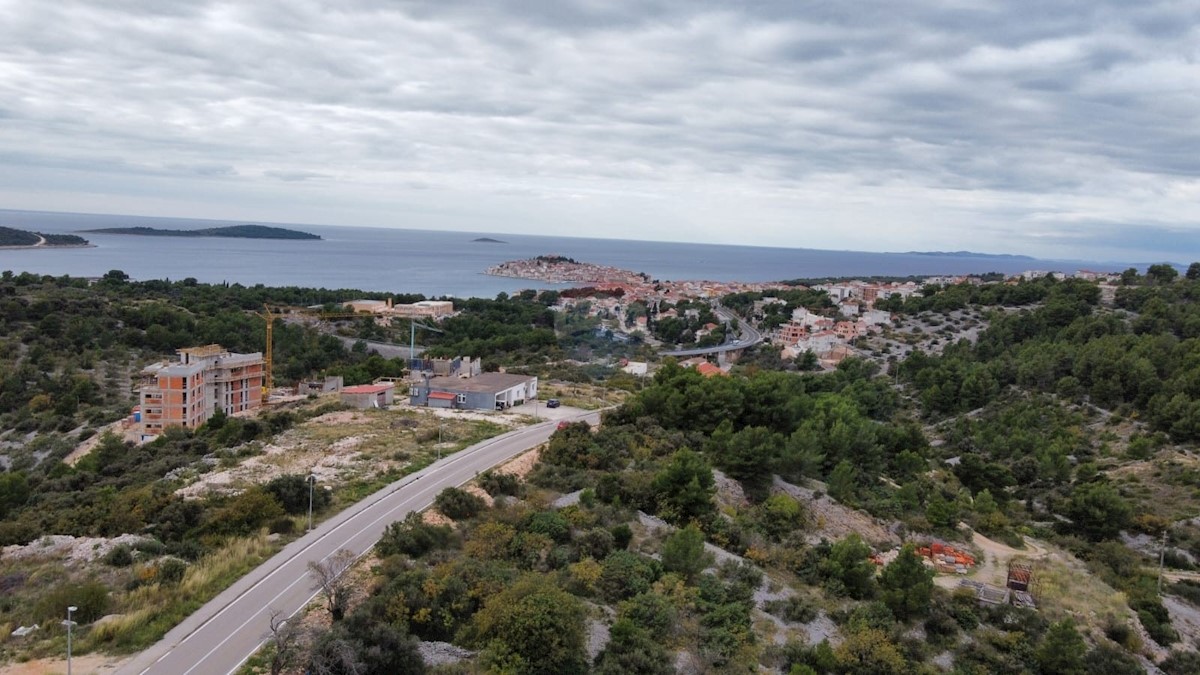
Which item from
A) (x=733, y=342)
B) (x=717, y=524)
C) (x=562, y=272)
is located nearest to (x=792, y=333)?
(x=733, y=342)

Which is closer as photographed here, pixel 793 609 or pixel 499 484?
pixel 793 609

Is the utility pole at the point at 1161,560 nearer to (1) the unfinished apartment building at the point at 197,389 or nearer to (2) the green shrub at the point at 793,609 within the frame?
(2) the green shrub at the point at 793,609

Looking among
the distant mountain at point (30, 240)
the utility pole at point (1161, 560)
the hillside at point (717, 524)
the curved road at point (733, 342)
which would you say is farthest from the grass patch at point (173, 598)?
the distant mountain at point (30, 240)

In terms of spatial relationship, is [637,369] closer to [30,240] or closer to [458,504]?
[458,504]

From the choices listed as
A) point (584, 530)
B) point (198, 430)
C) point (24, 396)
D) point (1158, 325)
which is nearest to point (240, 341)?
point (24, 396)

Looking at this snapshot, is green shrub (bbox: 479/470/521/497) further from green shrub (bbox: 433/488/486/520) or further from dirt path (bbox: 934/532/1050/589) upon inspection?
dirt path (bbox: 934/532/1050/589)
